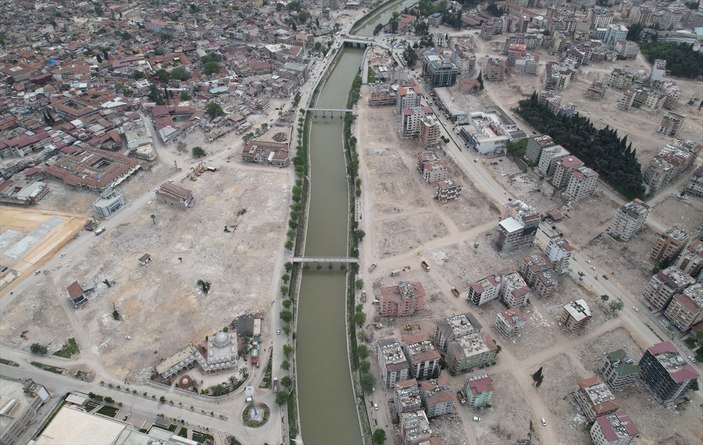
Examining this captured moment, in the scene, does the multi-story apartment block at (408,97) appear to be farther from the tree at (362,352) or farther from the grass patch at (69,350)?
the grass patch at (69,350)

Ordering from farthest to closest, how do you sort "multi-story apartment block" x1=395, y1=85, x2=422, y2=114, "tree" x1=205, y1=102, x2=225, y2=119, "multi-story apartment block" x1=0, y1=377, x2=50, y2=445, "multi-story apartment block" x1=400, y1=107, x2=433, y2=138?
"tree" x1=205, y1=102, x2=225, y2=119, "multi-story apartment block" x1=395, y1=85, x2=422, y2=114, "multi-story apartment block" x1=400, y1=107, x2=433, y2=138, "multi-story apartment block" x1=0, y1=377, x2=50, y2=445

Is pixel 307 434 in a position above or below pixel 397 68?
below

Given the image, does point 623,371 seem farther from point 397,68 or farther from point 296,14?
point 296,14

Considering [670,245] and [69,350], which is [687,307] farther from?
[69,350]

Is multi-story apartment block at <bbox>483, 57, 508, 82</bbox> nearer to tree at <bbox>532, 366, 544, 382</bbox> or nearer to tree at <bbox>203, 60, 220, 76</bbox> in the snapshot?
tree at <bbox>203, 60, 220, 76</bbox>

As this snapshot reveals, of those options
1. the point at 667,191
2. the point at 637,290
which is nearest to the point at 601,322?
the point at 637,290

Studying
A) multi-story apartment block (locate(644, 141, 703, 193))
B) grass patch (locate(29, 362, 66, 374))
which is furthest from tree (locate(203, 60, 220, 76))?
multi-story apartment block (locate(644, 141, 703, 193))

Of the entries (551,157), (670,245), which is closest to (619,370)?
(670,245)
